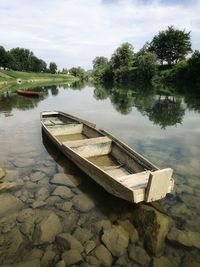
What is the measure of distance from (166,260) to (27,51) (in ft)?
520

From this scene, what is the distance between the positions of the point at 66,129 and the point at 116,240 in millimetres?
10356

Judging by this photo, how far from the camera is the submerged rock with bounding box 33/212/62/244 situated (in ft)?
24.1

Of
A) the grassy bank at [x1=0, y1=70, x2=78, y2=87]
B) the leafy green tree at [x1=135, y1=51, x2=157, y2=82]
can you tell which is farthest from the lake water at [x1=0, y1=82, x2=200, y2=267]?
the leafy green tree at [x1=135, y1=51, x2=157, y2=82]

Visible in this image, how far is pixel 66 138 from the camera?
634 inches

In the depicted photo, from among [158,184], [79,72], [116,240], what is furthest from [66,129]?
[79,72]

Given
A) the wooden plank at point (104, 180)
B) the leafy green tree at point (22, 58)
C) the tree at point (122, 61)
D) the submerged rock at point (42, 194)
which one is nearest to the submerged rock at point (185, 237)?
the wooden plank at point (104, 180)

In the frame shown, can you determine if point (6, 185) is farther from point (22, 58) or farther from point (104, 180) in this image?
point (22, 58)

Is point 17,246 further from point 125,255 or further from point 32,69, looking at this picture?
point 32,69

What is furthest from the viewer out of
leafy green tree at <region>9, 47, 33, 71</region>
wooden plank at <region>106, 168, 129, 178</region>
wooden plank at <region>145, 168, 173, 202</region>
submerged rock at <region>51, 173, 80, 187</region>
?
leafy green tree at <region>9, 47, 33, 71</region>

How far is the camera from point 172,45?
317 ft

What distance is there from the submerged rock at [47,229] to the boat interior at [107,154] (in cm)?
264

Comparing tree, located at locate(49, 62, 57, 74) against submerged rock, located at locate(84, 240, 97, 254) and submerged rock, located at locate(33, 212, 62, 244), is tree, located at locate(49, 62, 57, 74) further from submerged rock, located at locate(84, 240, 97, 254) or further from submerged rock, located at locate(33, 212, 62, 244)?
submerged rock, located at locate(84, 240, 97, 254)

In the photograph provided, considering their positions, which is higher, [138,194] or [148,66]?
[148,66]

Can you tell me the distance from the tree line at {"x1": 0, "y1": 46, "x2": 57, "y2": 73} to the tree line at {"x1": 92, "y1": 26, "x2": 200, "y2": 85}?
1795 inches
